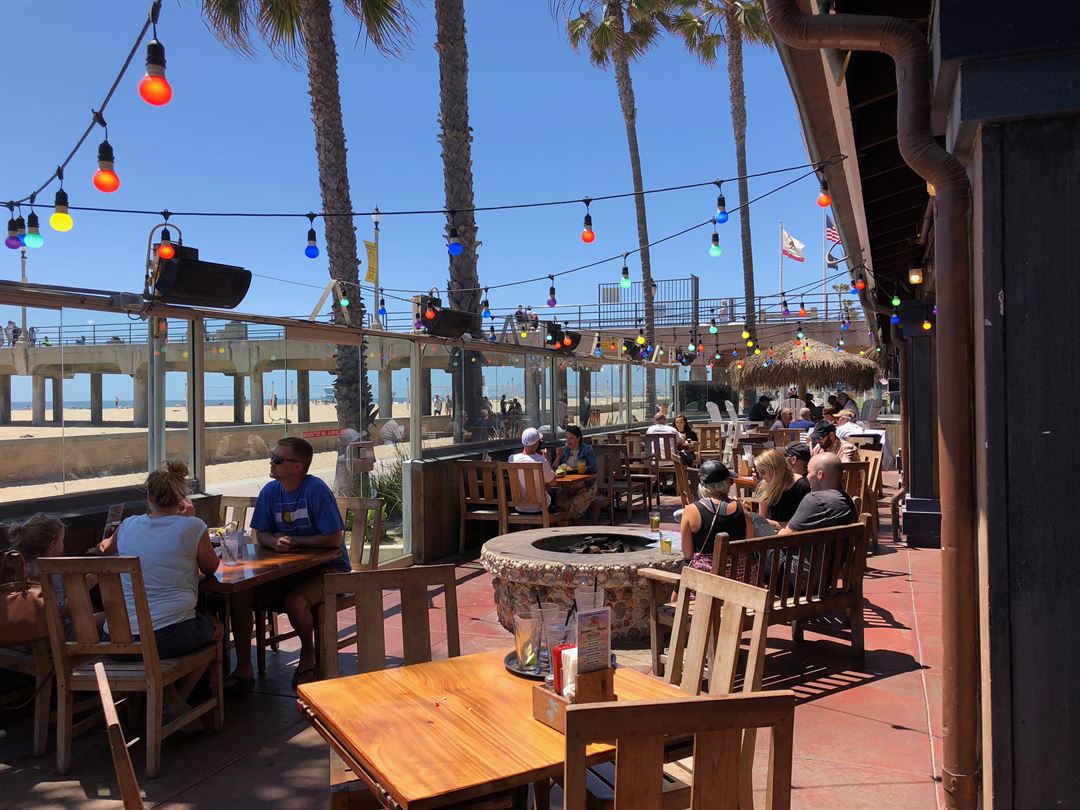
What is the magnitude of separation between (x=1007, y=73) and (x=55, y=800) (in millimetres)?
4117

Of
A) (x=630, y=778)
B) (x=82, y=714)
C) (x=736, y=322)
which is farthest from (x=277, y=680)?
(x=736, y=322)

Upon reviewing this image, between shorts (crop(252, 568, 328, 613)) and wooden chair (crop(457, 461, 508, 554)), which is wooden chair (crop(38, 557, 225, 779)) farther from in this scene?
wooden chair (crop(457, 461, 508, 554))

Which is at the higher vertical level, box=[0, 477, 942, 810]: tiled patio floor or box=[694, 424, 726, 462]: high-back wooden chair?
box=[694, 424, 726, 462]: high-back wooden chair

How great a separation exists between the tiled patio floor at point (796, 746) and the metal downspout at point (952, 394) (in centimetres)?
67

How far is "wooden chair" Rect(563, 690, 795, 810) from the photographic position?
60.8 inches

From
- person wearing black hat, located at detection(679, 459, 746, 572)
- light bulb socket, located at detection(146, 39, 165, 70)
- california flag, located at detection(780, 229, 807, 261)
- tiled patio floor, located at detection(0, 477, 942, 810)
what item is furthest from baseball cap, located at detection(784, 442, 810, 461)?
california flag, located at detection(780, 229, 807, 261)

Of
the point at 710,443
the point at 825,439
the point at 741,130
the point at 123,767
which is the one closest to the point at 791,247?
the point at 741,130

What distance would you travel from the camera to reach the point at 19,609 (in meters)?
3.65

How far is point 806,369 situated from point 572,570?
15973mm

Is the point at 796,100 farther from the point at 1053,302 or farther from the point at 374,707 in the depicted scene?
the point at 374,707

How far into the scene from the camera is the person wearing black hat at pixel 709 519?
4.61 meters

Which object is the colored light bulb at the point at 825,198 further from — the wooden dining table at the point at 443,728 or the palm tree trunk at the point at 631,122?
the palm tree trunk at the point at 631,122

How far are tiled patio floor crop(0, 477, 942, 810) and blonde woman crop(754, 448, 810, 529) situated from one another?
3.23ft

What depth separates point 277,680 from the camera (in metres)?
4.62
